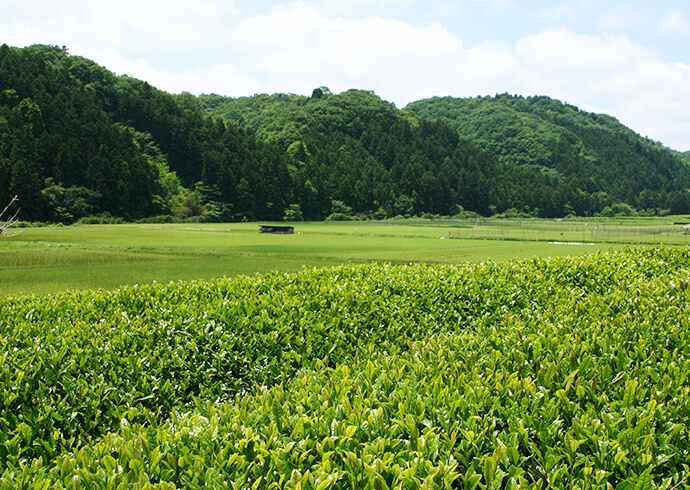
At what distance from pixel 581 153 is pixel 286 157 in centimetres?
10201

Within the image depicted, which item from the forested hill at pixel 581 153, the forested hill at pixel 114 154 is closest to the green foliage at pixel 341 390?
the forested hill at pixel 114 154

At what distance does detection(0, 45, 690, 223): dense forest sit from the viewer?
2785 inches

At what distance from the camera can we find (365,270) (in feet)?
29.5

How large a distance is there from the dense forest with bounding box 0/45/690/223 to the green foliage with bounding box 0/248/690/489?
2526 inches

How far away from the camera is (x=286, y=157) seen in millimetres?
101312

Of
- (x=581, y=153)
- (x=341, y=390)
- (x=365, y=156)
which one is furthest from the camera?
(x=581, y=153)

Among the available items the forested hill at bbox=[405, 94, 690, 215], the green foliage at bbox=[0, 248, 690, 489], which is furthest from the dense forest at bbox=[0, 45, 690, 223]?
the green foliage at bbox=[0, 248, 690, 489]

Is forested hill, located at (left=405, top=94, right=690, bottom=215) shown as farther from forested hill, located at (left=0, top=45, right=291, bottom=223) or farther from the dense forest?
forested hill, located at (left=0, top=45, right=291, bottom=223)

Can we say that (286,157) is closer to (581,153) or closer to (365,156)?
(365,156)

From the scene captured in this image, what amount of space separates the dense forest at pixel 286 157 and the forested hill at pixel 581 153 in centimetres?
58

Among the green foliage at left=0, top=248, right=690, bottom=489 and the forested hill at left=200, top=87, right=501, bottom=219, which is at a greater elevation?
the forested hill at left=200, top=87, right=501, bottom=219

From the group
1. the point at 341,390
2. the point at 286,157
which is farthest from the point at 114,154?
the point at 341,390

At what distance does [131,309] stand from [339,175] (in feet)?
330

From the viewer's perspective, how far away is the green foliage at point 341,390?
2.32 m
